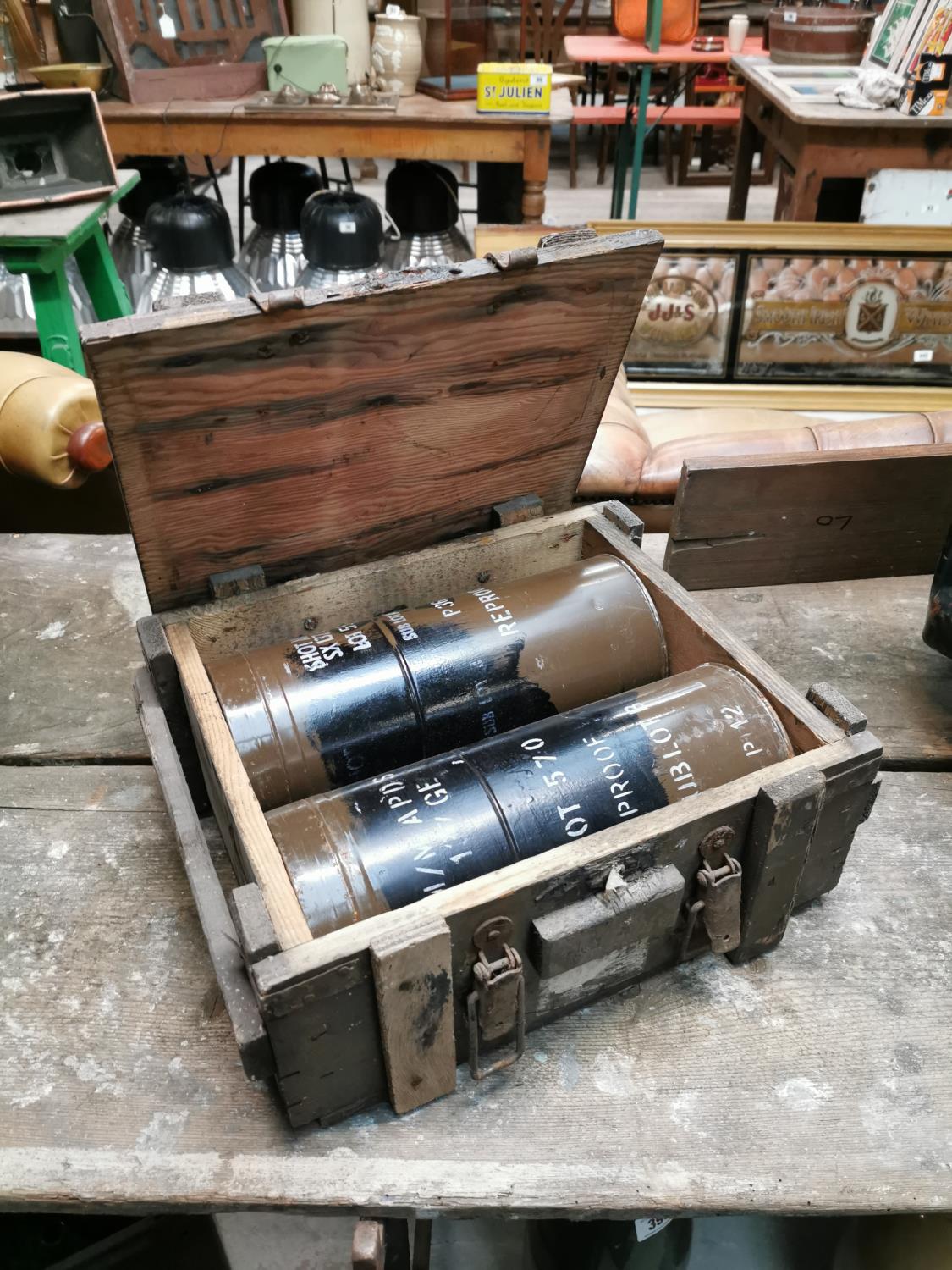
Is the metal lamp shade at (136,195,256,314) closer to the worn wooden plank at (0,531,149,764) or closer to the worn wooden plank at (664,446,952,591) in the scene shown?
the worn wooden plank at (0,531,149,764)

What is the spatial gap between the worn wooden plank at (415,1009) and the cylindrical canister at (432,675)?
0.30 meters

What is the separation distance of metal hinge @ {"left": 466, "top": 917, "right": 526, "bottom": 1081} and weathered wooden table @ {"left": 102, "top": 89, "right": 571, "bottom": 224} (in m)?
3.40

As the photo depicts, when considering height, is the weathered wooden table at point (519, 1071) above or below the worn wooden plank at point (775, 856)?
below

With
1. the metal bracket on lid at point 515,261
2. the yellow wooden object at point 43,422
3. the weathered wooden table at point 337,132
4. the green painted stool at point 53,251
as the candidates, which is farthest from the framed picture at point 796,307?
the metal bracket on lid at point 515,261

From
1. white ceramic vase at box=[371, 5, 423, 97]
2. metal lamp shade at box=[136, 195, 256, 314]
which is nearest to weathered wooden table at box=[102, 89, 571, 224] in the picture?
metal lamp shade at box=[136, 195, 256, 314]

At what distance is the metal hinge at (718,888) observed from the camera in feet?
3.16

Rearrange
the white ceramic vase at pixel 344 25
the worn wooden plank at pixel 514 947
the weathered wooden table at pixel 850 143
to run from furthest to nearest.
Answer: the white ceramic vase at pixel 344 25
the weathered wooden table at pixel 850 143
the worn wooden plank at pixel 514 947

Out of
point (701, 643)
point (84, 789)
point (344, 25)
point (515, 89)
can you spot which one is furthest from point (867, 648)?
point (344, 25)

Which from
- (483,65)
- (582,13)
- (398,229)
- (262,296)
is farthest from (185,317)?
(582,13)

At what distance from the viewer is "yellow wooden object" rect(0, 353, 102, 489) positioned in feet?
5.81

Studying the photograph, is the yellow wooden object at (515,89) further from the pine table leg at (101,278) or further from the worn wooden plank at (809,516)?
the worn wooden plank at (809,516)

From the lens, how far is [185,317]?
37.3 inches

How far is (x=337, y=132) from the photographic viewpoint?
11.9ft

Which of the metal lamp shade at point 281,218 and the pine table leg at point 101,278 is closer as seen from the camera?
the pine table leg at point 101,278
